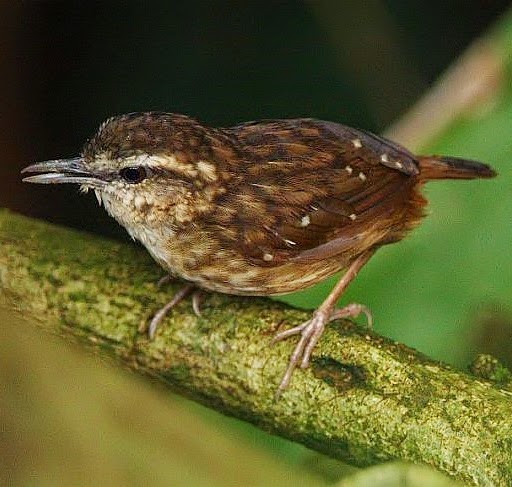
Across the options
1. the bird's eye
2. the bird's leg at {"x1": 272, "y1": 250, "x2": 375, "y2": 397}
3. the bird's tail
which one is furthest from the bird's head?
the bird's tail

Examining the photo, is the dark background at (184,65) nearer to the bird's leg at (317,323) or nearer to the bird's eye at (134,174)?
the bird's leg at (317,323)

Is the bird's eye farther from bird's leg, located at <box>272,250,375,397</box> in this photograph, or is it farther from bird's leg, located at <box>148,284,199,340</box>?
bird's leg, located at <box>272,250,375,397</box>

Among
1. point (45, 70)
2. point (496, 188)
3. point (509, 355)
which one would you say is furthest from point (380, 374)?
point (45, 70)

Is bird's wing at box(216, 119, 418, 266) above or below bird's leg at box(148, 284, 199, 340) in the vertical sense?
above

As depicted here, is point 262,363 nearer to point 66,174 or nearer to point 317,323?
point 317,323

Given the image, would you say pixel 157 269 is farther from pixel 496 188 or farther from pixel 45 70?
pixel 45 70

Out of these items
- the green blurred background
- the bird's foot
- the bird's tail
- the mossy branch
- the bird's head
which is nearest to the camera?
the mossy branch

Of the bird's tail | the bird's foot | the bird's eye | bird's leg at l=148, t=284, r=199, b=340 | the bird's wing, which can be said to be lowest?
bird's leg at l=148, t=284, r=199, b=340
